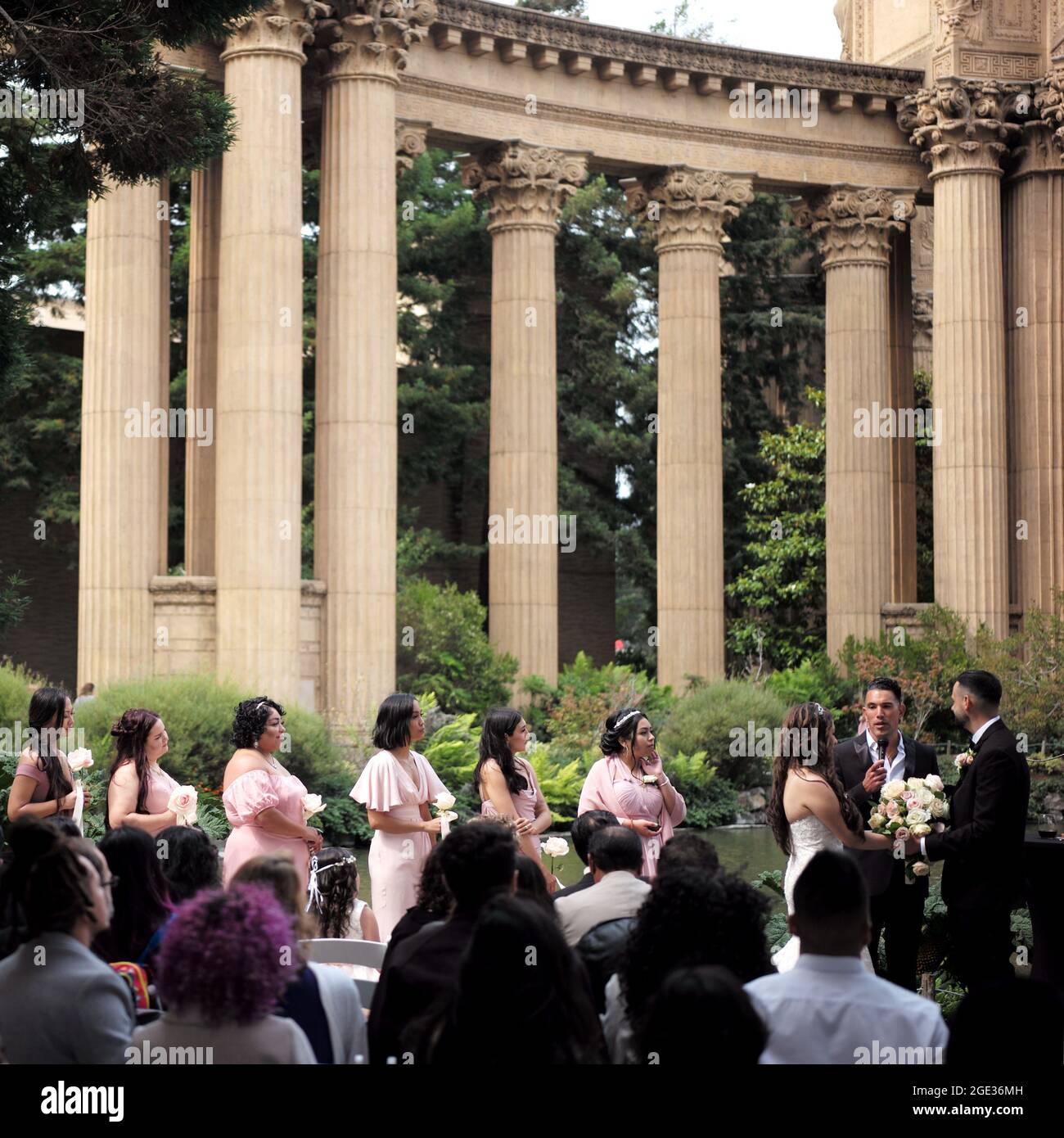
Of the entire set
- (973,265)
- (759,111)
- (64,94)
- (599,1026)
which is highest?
(759,111)

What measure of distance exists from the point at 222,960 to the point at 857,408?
34.9m

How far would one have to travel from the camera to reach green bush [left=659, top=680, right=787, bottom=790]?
1337 inches

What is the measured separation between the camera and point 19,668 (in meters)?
28.7

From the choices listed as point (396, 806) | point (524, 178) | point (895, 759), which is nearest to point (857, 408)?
point (524, 178)

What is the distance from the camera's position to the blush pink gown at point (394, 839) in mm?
13734

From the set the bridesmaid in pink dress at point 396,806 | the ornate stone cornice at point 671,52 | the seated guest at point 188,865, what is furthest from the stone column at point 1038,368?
the seated guest at point 188,865

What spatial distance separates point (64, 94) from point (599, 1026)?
1131 cm

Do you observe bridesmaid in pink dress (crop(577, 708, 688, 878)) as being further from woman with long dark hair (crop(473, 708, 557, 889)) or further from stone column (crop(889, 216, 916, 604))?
stone column (crop(889, 216, 916, 604))

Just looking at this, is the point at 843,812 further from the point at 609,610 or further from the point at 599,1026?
the point at 609,610

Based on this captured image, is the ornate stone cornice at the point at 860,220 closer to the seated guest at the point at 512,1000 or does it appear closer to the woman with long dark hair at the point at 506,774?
the woman with long dark hair at the point at 506,774

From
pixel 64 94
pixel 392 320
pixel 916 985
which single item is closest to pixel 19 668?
pixel 392 320

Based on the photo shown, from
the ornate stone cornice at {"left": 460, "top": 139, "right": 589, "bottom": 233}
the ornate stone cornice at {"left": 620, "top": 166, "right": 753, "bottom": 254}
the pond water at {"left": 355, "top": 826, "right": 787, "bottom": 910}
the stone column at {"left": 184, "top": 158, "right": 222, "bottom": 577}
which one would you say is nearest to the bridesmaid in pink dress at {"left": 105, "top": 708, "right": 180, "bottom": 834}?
the pond water at {"left": 355, "top": 826, "right": 787, "bottom": 910}

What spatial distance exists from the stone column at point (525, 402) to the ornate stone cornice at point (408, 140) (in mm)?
2632

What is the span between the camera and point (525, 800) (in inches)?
560
